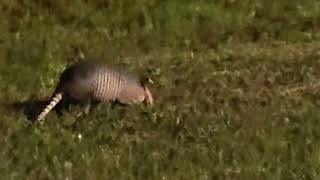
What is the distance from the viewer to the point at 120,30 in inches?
419

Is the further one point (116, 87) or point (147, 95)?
point (147, 95)

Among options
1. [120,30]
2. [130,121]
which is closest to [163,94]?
[130,121]

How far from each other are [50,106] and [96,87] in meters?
0.38

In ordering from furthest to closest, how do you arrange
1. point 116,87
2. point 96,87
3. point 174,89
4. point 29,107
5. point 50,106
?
point 174,89, point 29,107, point 116,87, point 96,87, point 50,106

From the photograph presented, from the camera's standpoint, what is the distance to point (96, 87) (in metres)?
7.55

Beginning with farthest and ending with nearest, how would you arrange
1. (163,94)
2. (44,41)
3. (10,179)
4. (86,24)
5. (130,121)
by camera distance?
(86,24)
(44,41)
(163,94)
(130,121)
(10,179)

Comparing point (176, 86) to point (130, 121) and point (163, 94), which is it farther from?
point (130, 121)

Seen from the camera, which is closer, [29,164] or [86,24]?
[29,164]

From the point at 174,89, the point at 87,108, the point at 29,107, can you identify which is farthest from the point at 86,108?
the point at 174,89

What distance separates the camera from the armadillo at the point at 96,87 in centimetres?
747

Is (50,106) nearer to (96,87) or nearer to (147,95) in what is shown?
(96,87)

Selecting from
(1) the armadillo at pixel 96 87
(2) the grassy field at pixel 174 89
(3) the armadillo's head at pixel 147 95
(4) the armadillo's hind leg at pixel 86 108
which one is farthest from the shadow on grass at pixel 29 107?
(3) the armadillo's head at pixel 147 95

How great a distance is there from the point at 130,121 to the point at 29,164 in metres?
1.10

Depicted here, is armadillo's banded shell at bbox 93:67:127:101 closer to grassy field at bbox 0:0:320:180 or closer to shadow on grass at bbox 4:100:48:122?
grassy field at bbox 0:0:320:180
